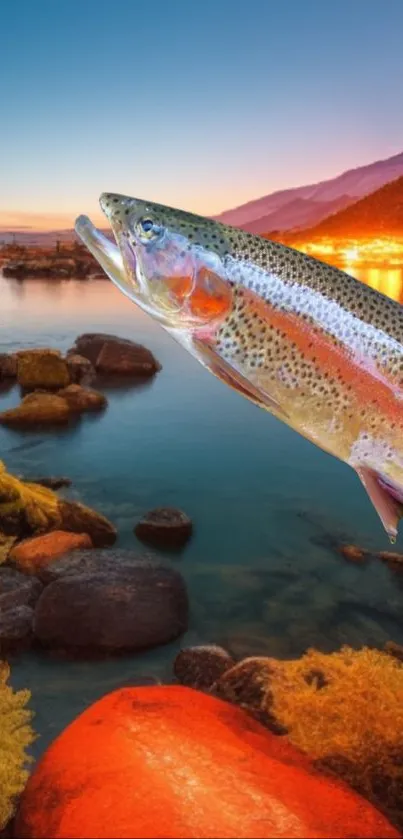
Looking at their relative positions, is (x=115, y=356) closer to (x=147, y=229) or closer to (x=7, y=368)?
(x=7, y=368)

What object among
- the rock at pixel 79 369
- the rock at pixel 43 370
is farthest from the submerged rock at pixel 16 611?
the rock at pixel 79 369

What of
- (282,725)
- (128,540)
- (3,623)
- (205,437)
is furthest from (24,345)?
(282,725)

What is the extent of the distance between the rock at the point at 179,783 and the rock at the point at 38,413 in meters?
18.3

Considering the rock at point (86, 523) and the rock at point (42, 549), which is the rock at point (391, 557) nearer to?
the rock at point (86, 523)

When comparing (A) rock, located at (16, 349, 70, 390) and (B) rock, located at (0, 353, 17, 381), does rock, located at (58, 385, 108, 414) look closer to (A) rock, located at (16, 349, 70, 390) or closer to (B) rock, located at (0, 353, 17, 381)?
(A) rock, located at (16, 349, 70, 390)

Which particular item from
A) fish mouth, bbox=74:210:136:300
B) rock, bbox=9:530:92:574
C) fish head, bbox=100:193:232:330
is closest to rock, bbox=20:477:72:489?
rock, bbox=9:530:92:574

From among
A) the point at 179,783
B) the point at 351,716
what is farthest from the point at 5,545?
the point at 179,783

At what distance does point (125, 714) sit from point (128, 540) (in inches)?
379

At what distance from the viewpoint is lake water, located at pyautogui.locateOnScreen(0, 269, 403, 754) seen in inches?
380

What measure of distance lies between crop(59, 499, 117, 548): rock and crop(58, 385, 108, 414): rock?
38.4ft

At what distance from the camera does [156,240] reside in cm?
165

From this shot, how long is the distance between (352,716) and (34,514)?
8.65 meters

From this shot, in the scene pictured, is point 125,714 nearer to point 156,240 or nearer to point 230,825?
point 230,825

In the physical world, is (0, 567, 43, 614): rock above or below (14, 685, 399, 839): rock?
below
